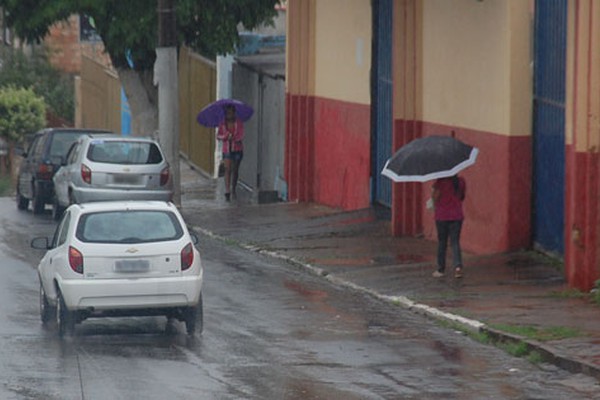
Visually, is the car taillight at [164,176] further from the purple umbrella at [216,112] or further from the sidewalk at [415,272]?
the purple umbrella at [216,112]

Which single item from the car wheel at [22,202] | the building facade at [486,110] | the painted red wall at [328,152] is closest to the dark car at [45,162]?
the car wheel at [22,202]

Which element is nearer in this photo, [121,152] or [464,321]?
[464,321]

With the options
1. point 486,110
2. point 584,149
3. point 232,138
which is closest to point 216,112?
point 232,138

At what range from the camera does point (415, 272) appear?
2144 centimetres

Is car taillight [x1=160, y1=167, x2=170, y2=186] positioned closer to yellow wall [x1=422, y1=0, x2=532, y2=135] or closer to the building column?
yellow wall [x1=422, y1=0, x2=532, y2=135]

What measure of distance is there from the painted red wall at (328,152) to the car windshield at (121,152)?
3.92m

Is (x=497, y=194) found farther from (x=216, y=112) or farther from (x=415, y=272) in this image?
(x=216, y=112)

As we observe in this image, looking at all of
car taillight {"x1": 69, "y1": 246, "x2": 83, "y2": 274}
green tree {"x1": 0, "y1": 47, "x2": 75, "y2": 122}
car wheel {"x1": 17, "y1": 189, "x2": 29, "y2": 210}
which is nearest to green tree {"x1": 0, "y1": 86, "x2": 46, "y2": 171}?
green tree {"x1": 0, "y1": 47, "x2": 75, "y2": 122}

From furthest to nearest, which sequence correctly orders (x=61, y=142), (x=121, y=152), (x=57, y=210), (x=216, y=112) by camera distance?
(x=216, y=112) → (x=61, y=142) → (x=57, y=210) → (x=121, y=152)

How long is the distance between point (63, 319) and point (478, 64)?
31.1 feet

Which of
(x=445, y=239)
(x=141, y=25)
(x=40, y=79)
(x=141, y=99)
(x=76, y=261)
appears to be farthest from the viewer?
(x=40, y=79)

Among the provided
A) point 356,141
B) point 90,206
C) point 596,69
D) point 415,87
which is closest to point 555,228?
point 596,69

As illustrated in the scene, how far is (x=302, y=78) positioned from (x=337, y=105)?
2.08 metres

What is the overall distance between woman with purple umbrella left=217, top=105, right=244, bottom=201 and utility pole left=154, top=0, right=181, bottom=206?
1.91 meters
